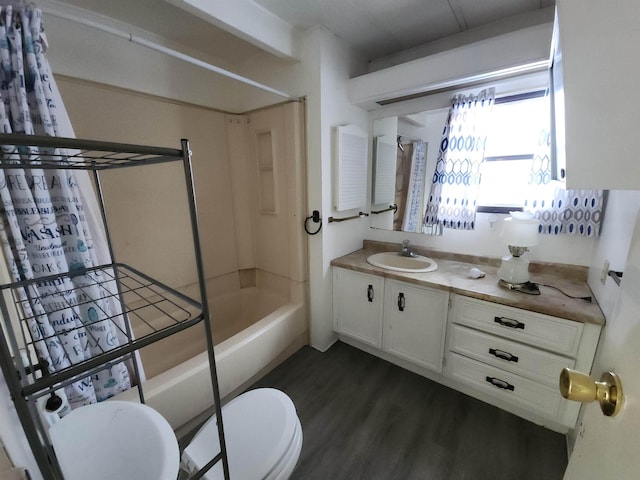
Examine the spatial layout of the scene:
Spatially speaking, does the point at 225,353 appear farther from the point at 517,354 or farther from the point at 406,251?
the point at 517,354

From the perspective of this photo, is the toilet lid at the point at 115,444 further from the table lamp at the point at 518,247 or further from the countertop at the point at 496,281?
the table lamp at the point at 518,247

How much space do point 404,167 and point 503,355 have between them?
1.47 m

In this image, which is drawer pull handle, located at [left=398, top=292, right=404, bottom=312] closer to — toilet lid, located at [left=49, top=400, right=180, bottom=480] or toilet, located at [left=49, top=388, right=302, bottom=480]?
toilet, located at [left=49, top=388, right=302, bottom=480]

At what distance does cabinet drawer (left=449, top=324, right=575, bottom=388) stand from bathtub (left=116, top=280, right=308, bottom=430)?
3.83 ft

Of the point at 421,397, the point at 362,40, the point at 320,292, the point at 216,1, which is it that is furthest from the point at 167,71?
the point at 421,397

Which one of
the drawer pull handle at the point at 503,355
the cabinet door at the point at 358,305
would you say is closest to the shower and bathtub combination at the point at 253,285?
the cabinet door at the point at 358,305

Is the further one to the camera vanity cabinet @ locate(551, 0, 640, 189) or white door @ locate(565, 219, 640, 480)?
vanity cabinet @ locate(551, 0, 640, 189)

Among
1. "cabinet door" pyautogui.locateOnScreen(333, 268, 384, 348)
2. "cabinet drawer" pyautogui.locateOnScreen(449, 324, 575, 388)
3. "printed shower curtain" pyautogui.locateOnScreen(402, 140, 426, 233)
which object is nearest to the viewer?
"cabinet drawer" pyautogui.locateOnScreen(449, 324, 575, 388)

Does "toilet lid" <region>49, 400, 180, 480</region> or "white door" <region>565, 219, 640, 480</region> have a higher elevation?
"white door" <region>565, 219, 640, 480</region>

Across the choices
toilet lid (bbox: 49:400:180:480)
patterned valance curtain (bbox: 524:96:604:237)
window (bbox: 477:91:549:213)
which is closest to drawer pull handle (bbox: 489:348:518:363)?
patterned valance curtain (bbox: 524:96:604:237)

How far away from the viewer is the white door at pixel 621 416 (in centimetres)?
38

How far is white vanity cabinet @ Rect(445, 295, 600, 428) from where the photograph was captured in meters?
1.27

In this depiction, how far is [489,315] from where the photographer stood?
146 centimetres

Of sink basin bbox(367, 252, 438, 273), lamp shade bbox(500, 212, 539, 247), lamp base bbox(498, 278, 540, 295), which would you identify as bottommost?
sink basin bbox(367, 252, 438, 273)
